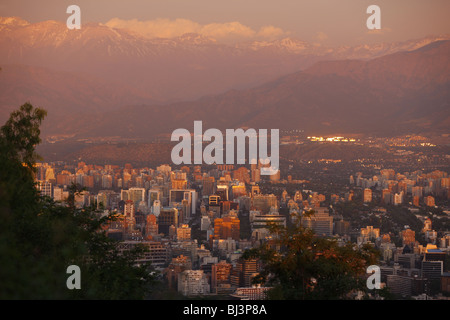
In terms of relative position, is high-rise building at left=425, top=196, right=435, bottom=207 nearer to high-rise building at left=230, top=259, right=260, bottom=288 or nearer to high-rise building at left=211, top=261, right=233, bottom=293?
high-rise building at left=211, top=261, right=233, bottom=293

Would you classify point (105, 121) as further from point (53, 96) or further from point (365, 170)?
point (365, 170)

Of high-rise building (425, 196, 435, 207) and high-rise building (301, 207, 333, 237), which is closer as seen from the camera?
high-rise building (301, 207, 333, 237)

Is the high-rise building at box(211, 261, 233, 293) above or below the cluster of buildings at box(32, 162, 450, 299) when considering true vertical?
below

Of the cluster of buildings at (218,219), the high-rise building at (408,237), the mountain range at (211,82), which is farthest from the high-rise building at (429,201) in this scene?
the mountain range at (211,82)

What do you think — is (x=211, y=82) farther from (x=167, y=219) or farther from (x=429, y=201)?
(x=167, y=219)

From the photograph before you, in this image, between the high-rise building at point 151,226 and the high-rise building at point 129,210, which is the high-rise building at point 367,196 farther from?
the high-rise building at point 129,210

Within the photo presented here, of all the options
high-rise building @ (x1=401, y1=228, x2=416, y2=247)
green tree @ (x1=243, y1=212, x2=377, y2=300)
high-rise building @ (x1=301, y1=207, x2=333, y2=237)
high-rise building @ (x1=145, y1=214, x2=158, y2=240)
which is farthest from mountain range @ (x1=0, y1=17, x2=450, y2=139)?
green tree @ (x1=243, y1=212, x2=377, y2=300)

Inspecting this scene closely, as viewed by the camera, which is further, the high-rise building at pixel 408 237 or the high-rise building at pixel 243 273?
the high-rise building at pixel 408 237
